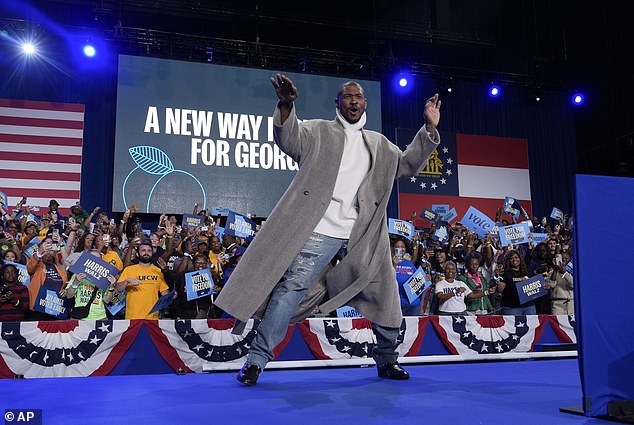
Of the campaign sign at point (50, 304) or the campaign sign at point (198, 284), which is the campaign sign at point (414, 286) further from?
the campaign sign at point (50, 304)

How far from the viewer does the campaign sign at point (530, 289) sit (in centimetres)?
659

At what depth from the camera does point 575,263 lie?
1.95m

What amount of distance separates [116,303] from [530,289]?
447 centimetres

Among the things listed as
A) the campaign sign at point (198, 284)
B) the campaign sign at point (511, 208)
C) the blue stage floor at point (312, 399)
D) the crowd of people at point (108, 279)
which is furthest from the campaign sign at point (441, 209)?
the blue stage floor at point (312, 399)

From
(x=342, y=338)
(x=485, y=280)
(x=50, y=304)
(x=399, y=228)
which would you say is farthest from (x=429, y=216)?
(x=50, y=304)

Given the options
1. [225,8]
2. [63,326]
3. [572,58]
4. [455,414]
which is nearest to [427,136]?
[455,414]

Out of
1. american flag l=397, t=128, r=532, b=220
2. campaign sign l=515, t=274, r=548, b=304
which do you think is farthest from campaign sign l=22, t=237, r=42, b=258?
american flag l=397, t=128, r=532, b=220

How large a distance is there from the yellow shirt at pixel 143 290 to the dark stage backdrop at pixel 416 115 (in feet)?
21.8

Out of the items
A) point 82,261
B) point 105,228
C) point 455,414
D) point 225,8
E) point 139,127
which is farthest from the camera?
point 225,8

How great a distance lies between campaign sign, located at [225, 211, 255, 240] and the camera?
7.55m

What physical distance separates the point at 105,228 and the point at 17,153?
15.4ft

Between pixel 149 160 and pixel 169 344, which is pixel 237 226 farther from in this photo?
pixel 149 160

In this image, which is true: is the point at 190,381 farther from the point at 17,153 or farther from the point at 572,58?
the point at 572,58

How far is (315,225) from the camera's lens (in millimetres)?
2840
